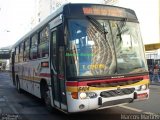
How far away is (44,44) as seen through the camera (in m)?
11.5

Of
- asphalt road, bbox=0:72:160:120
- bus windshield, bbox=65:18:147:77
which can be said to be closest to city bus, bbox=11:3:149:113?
bus windshield, bbox=65:18:147:77

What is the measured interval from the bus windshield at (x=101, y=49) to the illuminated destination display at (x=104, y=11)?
23cm

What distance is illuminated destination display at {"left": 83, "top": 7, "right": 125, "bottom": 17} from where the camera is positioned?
9.20m

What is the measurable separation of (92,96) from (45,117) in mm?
2679

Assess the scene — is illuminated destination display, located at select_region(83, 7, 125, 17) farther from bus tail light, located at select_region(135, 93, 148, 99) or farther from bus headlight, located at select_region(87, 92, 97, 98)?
bus tail light, located at select_region(135, 93, 148, 99)

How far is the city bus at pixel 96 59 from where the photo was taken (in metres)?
8.57

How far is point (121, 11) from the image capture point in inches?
383

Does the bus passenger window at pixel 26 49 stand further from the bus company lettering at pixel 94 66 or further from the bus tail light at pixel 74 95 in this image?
the bus tail light at pixel 74 95

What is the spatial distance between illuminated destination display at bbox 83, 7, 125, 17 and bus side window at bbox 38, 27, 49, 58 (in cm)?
231

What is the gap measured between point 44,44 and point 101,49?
122 inches

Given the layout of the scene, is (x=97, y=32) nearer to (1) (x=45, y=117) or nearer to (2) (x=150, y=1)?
(1) (x=45, y=117)

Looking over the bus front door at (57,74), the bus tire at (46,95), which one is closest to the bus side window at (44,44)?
the bus front door at (57,74)

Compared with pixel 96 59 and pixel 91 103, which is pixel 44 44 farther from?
pixel 91 103

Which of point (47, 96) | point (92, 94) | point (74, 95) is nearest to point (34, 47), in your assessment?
point (47, 96)
